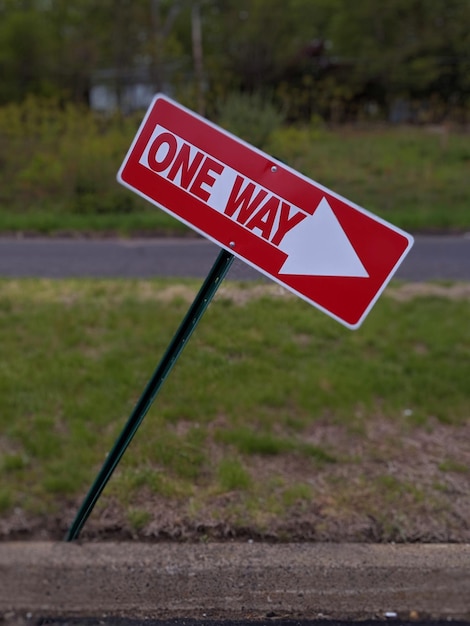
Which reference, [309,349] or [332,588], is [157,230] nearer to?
[309,349]

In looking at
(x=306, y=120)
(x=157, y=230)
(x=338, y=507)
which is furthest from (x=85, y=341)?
(x=306, y=120)

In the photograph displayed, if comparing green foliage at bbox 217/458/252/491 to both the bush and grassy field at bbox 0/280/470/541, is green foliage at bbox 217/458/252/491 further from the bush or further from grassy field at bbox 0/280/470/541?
the bush

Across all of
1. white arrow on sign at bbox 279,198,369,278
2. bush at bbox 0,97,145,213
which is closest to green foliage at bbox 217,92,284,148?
bush at bbox 0,97,145,213

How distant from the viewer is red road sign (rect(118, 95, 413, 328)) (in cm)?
210

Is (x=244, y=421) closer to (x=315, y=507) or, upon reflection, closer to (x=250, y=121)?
(x=315, y=507)

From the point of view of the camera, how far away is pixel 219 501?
3086 millimetres

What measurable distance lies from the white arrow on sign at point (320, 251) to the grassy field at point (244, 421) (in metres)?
0.86

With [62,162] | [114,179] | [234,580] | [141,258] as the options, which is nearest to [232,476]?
[234,580]

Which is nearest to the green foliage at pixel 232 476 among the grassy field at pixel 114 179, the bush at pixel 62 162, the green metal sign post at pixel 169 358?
the green metal sign post at pixel 169 358

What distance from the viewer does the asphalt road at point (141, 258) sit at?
7.35 meters

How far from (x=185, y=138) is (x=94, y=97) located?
31.0 metres

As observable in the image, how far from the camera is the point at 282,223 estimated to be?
2113 mm

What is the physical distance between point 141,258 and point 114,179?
424 centimetres

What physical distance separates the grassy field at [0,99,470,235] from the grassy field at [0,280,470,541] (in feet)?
19.2
